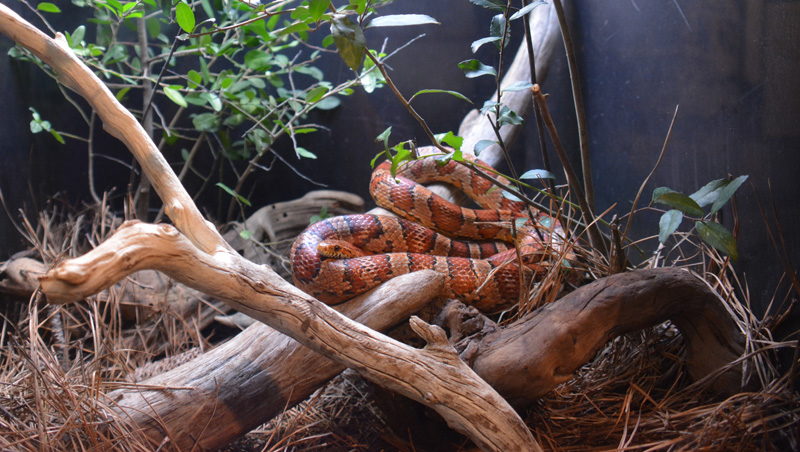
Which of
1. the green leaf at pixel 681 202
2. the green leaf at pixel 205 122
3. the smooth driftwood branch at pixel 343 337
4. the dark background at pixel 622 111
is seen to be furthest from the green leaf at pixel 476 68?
the green leaf at pixel 205 122

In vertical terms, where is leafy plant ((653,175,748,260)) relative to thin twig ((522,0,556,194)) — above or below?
below

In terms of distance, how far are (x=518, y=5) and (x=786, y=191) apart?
7.62ft

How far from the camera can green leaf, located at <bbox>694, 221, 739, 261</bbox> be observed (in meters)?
1.89

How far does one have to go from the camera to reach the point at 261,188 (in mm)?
4223

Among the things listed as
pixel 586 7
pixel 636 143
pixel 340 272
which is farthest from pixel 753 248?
pixel 586 7

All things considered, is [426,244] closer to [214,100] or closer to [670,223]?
[670,223]

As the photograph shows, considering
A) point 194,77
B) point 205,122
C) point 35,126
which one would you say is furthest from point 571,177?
point 35,126

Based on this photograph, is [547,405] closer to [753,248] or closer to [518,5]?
[753,248]

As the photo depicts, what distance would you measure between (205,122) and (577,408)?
2.78m

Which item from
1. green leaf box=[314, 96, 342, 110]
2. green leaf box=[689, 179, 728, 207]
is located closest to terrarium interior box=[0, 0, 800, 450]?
green leaf box=[689, 179, 728, 207]

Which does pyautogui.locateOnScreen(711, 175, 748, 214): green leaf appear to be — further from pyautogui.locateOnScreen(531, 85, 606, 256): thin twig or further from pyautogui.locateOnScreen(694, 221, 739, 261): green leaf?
pyautogui.locateOnScreen(531, 85, 606, 256): thin twig

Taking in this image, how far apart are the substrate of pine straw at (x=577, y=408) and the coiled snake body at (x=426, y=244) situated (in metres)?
0.52

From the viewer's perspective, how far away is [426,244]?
10.0 ft

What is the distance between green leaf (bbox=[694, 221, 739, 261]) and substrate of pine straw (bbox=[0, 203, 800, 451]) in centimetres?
39
